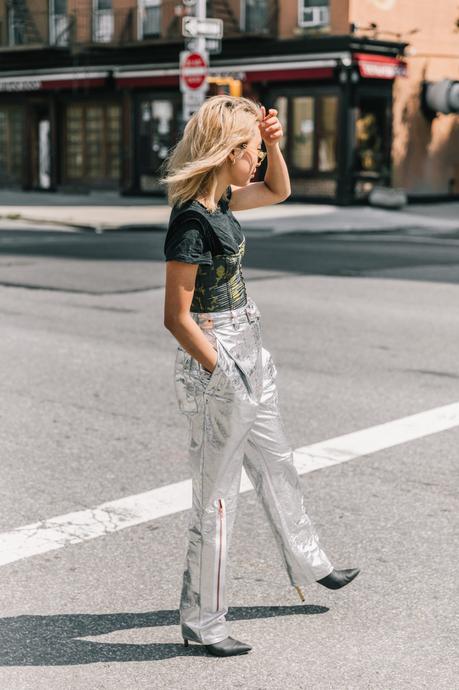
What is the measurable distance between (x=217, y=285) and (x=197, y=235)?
221mm

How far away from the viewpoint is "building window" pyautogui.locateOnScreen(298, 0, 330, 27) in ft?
97.7

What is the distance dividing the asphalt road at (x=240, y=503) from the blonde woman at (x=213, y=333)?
0.32 metres

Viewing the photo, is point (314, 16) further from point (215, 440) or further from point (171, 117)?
point (215, 440)

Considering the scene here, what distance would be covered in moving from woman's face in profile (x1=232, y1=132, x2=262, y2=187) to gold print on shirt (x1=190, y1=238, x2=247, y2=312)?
25cm

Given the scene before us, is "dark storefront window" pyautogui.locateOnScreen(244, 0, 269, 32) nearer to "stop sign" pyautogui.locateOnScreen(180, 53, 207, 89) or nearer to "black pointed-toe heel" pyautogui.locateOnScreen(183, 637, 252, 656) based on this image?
"stop sign" pyautogui.locateOnScreen(180, 53, 207, 89)

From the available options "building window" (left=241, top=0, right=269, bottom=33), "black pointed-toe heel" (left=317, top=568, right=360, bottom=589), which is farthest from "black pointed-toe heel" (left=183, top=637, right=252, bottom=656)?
"building window" (left=241, top=0, right=269, bottom=33)

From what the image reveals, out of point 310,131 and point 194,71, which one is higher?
point 194,71

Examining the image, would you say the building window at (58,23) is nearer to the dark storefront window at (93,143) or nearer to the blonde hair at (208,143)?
the dark storefront window at (93,143)

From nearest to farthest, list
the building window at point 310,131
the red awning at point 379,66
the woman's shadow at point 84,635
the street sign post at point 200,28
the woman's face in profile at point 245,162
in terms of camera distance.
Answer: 1. the woman's face in profile at point 245,162
2. the woman's shadow at point 84,635
3. the street sign post at point 200,28
4. the red awning at point 379,66
5. the building window at point 310,131

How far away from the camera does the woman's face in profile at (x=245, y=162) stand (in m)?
3.65

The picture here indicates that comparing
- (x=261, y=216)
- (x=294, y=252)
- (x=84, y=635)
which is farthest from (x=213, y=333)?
(x=261, y=216)

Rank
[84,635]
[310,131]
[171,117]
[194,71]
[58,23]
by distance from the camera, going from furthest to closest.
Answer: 1. [58,23]
2. [171,117]
3. [310,131]
4. [194,71]
5. [84,635]

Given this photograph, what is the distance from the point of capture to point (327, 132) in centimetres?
3059

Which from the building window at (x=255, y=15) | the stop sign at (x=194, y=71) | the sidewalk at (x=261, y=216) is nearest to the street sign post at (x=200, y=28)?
the stop sign at (x=194, y=71)
